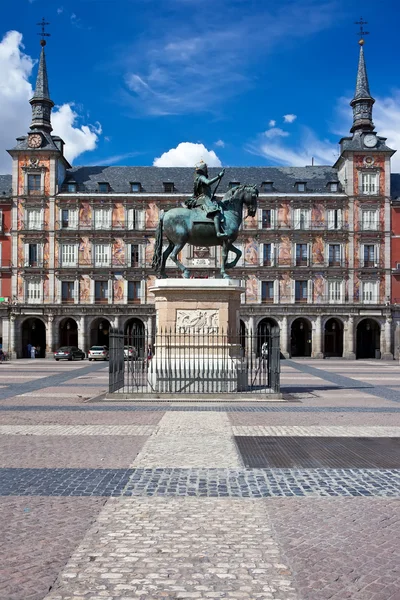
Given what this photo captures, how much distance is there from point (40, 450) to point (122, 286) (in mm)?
45359

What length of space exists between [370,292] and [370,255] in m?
3.40

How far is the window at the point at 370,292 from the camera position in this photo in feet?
173

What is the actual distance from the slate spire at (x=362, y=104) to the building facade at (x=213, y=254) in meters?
0.56

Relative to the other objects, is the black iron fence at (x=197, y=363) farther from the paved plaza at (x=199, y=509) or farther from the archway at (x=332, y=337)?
the archway at (x=332, y=337)

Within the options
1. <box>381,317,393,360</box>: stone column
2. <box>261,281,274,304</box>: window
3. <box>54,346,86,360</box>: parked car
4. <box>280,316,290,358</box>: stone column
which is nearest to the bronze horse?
<box>54,346,86,360</box>: parked car

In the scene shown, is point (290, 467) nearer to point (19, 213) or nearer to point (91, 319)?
point (91, 319)

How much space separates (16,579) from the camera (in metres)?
4.21

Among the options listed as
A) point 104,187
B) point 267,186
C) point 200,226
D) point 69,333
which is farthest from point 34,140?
point 200,226

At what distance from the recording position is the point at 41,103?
55781 mm

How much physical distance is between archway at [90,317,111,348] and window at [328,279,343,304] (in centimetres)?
2076

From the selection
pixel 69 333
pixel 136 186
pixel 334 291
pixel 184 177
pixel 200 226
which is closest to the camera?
pixel 200 226

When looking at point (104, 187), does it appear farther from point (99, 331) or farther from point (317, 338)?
point (317, 338)

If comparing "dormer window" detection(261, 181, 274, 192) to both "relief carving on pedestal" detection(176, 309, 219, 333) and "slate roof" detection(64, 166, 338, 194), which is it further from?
"relief carving on pedestal" detection(176, 309, 219, 333)

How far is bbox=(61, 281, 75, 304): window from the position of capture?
53469mm
